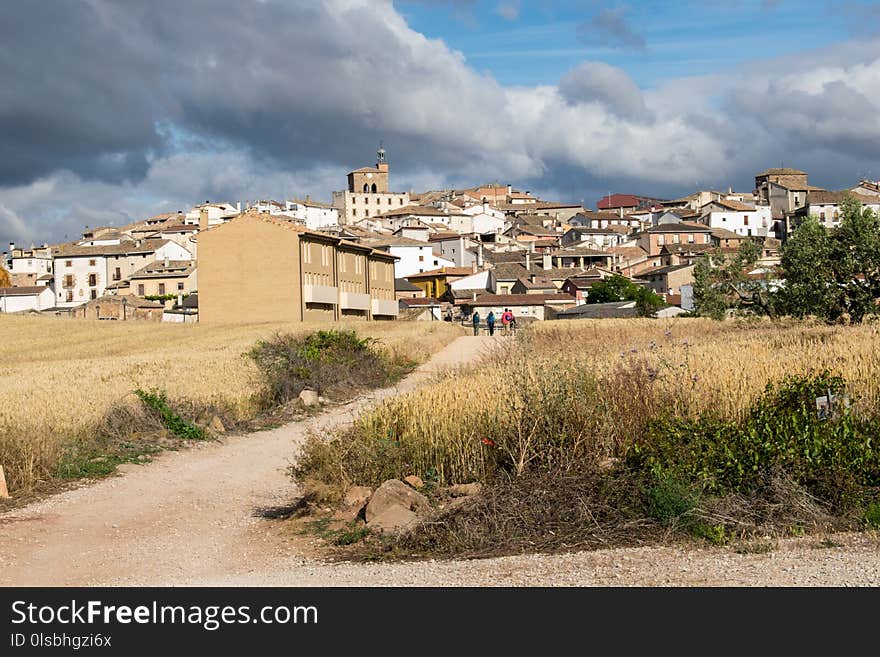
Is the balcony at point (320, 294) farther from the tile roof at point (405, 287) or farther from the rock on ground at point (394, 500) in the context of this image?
the rock on ground at point (394, 500)

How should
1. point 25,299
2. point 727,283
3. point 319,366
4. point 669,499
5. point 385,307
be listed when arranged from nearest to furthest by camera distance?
1. point 669,499
2. point 319,366
3. point 727,283
4. point 385,307
5. point 25,299

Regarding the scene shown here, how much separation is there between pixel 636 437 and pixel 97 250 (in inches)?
4980

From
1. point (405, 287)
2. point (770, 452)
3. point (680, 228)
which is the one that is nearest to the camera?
point (770, 452)

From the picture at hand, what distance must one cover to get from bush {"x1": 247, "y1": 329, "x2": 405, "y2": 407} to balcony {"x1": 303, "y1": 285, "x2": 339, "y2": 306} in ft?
126

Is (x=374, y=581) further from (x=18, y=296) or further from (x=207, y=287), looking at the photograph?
(x=18, y=296)

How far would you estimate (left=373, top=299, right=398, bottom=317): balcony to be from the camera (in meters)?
85.3

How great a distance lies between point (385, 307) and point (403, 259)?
138ft

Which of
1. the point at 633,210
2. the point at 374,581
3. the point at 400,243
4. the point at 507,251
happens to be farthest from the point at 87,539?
the point at 633,210

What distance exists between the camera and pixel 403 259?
422 feet

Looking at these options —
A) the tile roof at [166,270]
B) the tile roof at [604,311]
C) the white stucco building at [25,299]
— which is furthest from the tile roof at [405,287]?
the white stucco building at [25,299]

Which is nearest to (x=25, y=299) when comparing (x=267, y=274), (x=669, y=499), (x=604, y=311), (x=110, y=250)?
(x=110, y=250)

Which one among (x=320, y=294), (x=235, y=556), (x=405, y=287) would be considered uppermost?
(x=405, y=287)

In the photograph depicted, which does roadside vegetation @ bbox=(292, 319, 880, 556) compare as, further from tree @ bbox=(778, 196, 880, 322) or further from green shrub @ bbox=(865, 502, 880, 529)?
tree @ bbox=(778, 196, 880, 322)

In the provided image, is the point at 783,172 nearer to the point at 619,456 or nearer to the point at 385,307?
the point at 385,307
